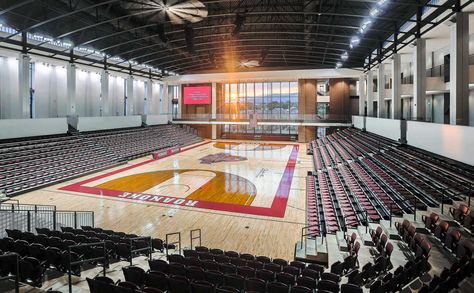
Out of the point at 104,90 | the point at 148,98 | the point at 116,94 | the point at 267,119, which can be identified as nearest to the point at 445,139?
the point at 267,119

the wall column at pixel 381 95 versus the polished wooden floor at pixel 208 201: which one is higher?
the wall column at pixel 381 95

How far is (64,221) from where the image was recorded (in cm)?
1216

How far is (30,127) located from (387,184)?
78.2 ft

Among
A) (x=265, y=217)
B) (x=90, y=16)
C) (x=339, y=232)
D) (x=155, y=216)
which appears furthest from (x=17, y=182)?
(x=339, y=232)

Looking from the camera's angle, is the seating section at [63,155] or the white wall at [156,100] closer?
the seating section at [63,155]

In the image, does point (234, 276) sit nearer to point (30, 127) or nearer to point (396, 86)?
point (396, 86)

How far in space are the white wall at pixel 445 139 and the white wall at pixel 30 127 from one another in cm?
2540

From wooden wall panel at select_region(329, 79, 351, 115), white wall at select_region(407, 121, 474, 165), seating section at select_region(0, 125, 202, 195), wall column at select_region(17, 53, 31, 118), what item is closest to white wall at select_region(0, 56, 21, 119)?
wall column at select_region(17, 53, 31, 118)

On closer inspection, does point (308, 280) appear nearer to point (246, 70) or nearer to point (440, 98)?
point (440, 98)

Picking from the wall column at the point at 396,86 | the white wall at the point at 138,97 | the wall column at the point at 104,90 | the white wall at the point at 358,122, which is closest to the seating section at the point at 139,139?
the wall column at the point at 104,90

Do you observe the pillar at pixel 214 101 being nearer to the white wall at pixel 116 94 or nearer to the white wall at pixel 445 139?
the white wall at pixel 116 94

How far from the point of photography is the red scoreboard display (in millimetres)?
42531

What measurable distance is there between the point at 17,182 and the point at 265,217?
1420 centimetres

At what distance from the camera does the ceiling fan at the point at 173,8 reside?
16.0 meters
